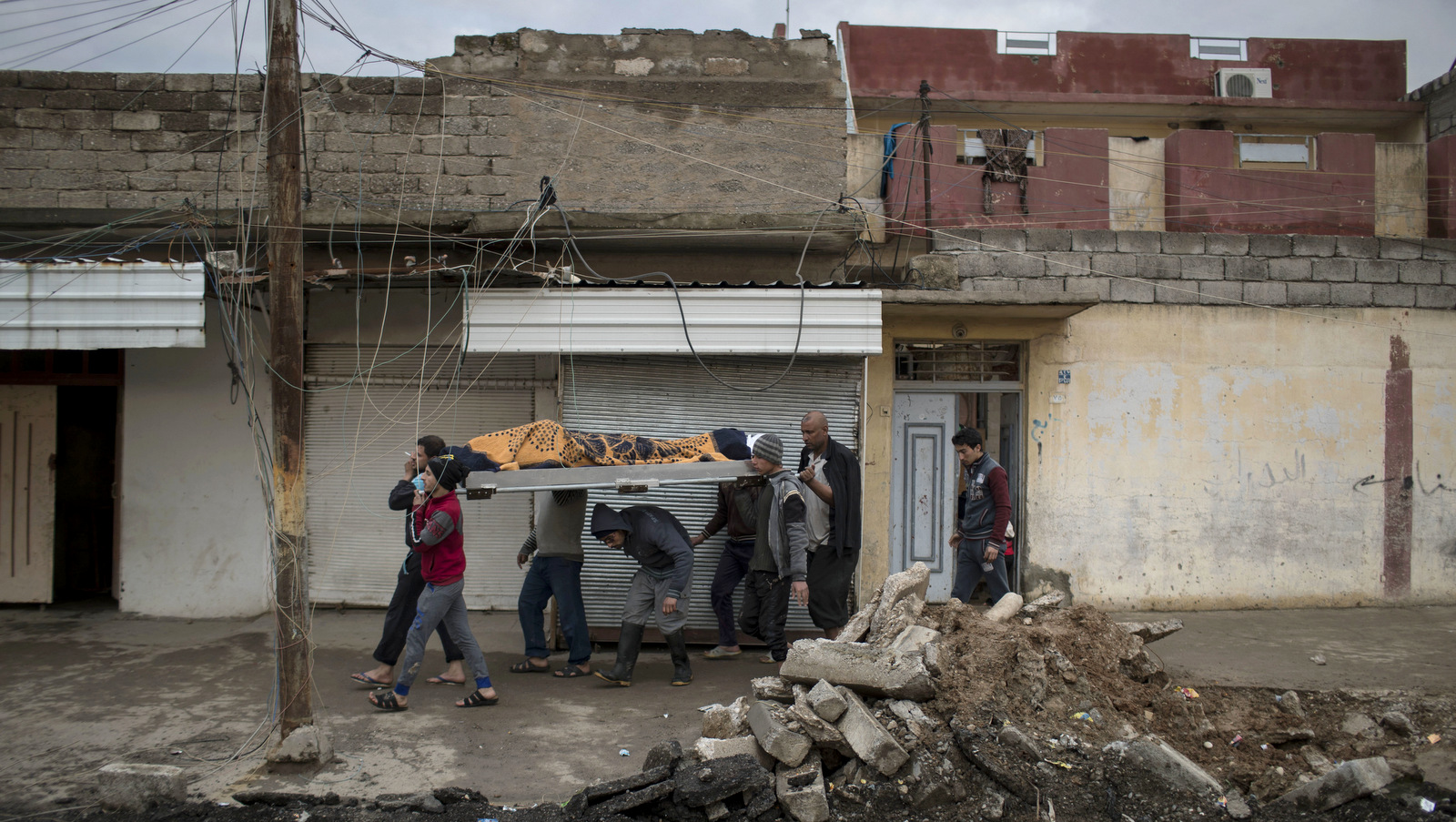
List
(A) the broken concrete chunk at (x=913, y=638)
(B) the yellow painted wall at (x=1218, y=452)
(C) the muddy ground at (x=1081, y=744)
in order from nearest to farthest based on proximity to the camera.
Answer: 1. (C) the muddy ground at (x=1081, y=744)
2. (A) the broken concrete chunk at (x=913, y=638)
3. (B) the yellow painted wall at (x=1218, y=452)

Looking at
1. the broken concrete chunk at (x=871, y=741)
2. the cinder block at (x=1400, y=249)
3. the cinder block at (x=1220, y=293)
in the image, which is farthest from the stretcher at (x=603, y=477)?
the cinder block at (x=1400, y=249)

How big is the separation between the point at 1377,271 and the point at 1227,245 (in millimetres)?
1535

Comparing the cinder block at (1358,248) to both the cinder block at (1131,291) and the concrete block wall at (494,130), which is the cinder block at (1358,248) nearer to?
the cinder block at (1131,291)

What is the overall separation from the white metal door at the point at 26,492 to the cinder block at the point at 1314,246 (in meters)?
11.9

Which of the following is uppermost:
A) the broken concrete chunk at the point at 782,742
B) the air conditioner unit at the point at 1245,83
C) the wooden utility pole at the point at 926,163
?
the air conditioner unit at the point at 1245,83

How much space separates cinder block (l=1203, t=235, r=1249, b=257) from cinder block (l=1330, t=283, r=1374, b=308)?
37.6 inches

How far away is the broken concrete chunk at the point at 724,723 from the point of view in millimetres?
4715

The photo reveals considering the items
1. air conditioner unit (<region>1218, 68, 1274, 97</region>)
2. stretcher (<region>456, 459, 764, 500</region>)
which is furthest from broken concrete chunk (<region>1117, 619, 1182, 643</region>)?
air conditioner unit (<region>1218, 68, 1274, 97</region>)

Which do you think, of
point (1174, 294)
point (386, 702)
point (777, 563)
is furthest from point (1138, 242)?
point (386, 702)

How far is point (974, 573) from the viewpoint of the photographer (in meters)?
6.50

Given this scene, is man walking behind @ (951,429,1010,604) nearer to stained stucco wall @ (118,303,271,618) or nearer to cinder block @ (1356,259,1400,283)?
cinder block @ (1356,259,1400,283)

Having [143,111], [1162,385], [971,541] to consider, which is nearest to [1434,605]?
[1162,385]

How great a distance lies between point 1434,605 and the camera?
8453 millimetres

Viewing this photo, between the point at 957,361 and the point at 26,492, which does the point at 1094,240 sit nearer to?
the point at 957,361
